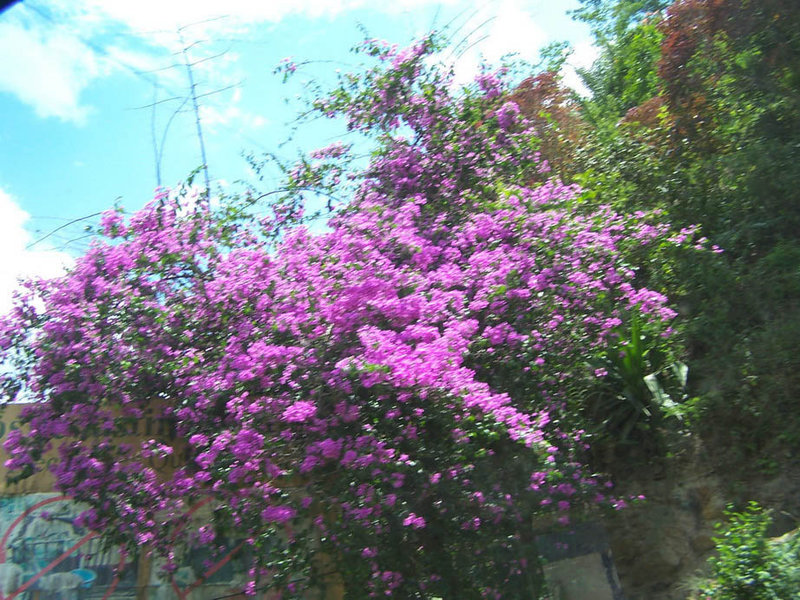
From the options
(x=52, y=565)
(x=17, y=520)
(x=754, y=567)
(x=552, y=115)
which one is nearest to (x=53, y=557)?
(x=52, y=565)

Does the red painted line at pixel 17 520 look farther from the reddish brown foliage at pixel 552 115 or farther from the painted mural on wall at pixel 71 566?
the reddish brown foliage at pixel 552 115

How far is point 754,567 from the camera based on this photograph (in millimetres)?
5395

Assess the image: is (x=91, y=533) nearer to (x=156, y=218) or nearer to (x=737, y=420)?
(x=156, y=218)

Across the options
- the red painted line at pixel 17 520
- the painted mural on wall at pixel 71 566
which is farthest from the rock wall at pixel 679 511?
the red painted line at pixel 17 520

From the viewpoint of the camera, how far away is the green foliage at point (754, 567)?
516 cm

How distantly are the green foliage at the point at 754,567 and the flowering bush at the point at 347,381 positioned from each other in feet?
3.15

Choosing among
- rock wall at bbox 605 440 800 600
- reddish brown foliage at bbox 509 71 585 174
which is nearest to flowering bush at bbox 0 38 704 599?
rock wall at bbox 605 440 800 600

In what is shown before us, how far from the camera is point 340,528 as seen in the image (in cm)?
573

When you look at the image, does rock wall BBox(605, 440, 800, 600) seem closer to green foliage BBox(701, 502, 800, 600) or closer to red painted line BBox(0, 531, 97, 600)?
green foliage BBox(701, 502, 800, 600)

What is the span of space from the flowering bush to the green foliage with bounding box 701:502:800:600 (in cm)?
96

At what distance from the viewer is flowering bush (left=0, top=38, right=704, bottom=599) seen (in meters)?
5.74

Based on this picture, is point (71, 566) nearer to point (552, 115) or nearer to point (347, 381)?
point (347, 381)

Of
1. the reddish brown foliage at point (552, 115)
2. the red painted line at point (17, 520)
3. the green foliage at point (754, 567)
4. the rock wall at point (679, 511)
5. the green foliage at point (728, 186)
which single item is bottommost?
the green foliage at point (754, 567)

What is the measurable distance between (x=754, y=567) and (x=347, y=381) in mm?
3097
